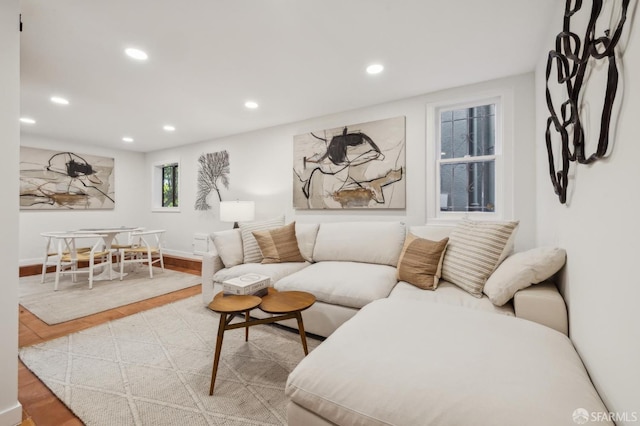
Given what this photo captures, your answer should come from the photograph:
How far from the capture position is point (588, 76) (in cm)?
108

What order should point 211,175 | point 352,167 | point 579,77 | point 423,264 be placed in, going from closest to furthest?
point 579,77 → point 423,264 → point 352,167 → point 211,175

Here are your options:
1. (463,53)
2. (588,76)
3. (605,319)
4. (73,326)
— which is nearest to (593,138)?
(588,76)

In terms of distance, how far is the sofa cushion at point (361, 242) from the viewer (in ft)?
8.86

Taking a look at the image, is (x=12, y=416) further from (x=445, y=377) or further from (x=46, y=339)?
(x=445, y=377)

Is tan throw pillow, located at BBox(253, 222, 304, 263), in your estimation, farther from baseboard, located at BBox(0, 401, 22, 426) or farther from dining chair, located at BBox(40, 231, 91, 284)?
dining chair, located at BBox(40, 231, 91, 284)

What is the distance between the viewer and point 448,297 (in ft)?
5.97

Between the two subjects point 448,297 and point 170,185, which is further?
point 170,185

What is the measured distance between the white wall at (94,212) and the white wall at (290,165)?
305 mm

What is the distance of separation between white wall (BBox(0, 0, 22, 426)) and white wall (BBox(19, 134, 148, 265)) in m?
4.42

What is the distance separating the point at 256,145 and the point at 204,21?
2.47 metres

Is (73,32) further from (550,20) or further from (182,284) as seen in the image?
(550,20)

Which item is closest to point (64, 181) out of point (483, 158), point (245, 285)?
point (245, 285)

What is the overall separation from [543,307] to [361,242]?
63.6 inches

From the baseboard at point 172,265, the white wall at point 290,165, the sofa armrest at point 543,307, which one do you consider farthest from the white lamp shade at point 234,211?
the sofa armrest at point 543,307
